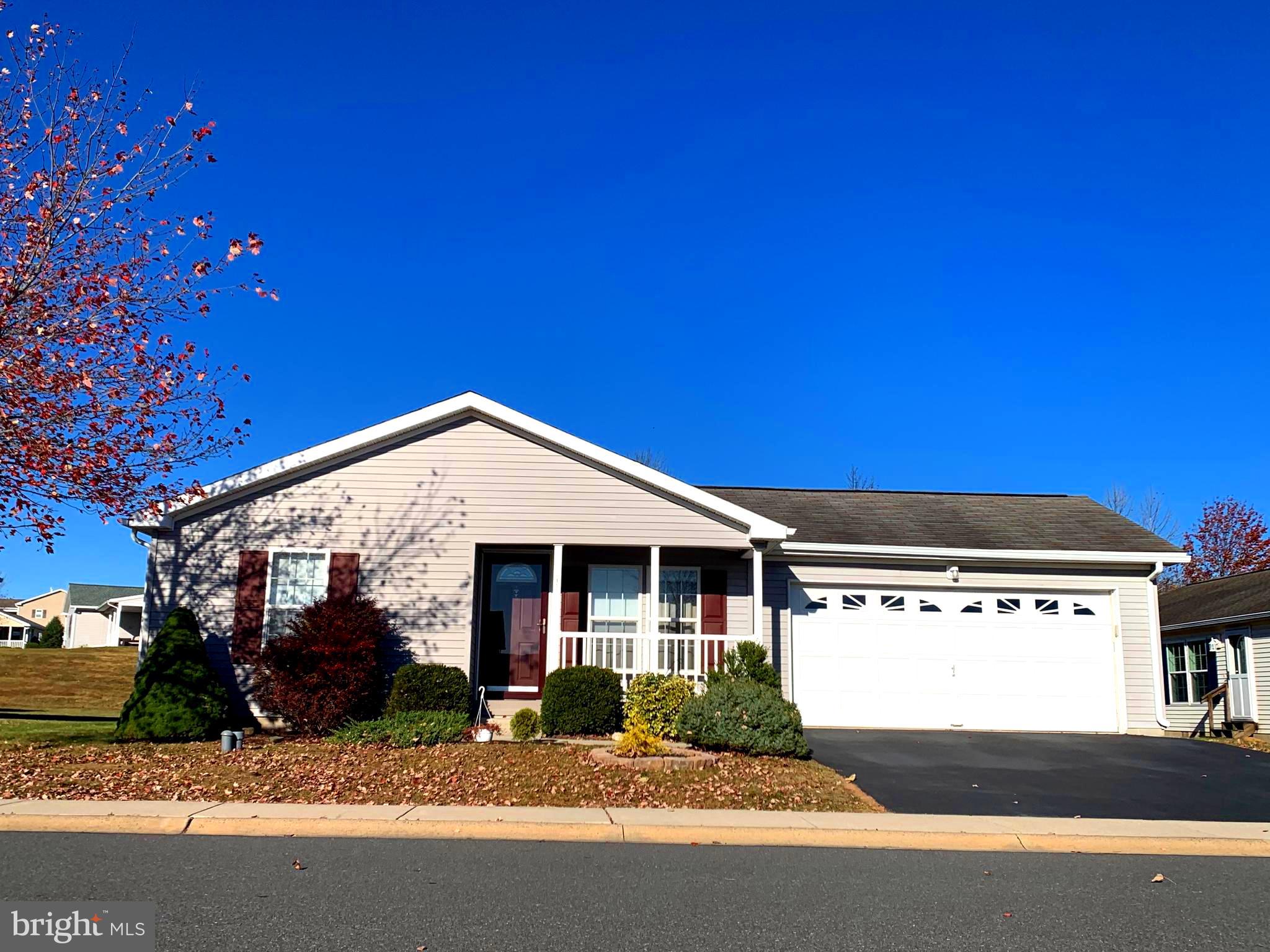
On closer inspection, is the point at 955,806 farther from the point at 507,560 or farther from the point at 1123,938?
the point at 507,560

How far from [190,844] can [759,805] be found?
5127mm

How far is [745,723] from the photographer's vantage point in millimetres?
12125

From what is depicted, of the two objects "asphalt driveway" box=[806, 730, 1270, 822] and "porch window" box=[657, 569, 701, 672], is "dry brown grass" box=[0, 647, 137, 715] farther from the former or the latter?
"asphalt driveway" box=[806, 730, 1270, 822]

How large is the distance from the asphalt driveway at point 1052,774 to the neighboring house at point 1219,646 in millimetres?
4696

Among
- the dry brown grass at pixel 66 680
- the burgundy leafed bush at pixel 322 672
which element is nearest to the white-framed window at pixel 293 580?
the burgundy leafed bush at pixel 322 672

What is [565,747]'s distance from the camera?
40.5 feet

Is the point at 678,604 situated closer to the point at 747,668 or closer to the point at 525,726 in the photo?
the point at 747,668

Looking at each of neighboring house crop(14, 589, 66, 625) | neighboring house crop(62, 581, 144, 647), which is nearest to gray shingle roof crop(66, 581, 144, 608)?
neighboring house crop(62, 581, 144, 647)

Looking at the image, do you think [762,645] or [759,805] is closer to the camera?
[759,805]

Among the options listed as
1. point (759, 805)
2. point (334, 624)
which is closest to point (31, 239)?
point (334, 624)

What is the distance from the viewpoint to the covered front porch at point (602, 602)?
15.0m

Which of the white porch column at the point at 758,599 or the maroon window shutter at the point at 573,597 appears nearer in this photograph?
the white porch column at the point at 758,599

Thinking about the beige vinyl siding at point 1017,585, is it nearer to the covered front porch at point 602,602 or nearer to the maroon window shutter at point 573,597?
the covered front porch at point 602,602

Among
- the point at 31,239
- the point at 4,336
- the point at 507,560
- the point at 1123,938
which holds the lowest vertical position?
the point at 1123,938
